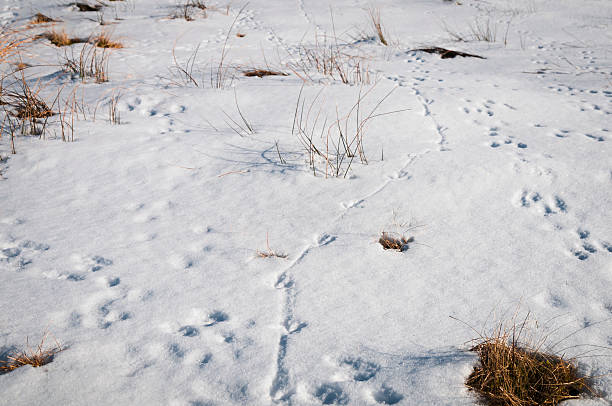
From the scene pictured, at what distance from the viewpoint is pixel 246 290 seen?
1.49m

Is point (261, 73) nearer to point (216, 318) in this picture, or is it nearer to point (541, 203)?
point (541, 203)

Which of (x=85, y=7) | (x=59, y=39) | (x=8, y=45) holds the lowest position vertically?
(x=8, y=45)

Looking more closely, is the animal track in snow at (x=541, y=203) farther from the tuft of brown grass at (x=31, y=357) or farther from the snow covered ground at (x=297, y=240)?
the tuft of brown grass at (x=31, y=357)

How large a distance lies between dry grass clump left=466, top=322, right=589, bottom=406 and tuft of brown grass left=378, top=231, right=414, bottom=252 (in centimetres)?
64

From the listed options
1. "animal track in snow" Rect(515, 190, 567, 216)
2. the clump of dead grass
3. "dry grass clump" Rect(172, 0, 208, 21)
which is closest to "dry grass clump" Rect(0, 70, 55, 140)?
"animal track in snow" Rect(515, 190, 567, 216)

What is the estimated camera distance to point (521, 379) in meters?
1.04

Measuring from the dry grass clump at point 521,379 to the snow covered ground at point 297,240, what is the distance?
62 mm

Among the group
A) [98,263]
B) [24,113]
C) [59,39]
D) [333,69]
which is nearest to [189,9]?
[59,39]

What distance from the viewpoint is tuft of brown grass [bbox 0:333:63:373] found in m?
1.16

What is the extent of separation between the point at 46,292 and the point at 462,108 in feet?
9.76

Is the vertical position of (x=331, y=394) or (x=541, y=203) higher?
(x=541, y=203)

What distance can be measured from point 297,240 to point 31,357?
42.4 inches

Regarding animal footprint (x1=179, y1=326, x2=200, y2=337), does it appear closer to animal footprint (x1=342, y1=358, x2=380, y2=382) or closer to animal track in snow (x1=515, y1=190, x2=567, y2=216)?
animal footprint (x1=342, y1=358, x2=380, y2=382)

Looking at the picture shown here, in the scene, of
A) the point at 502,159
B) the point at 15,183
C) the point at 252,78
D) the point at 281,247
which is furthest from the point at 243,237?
the point at 252,78
